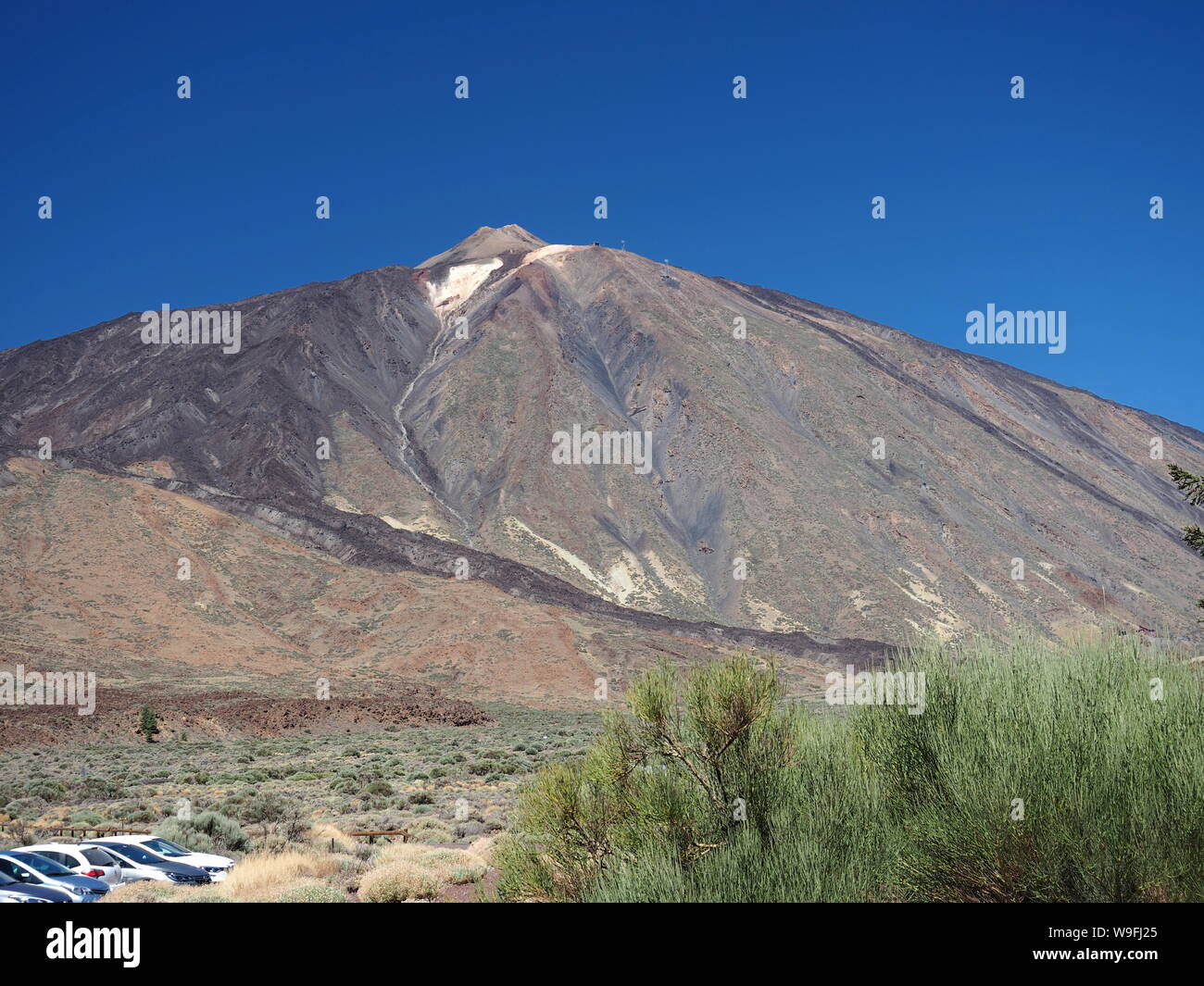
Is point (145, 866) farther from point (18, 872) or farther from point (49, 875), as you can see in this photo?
point (18, 872)

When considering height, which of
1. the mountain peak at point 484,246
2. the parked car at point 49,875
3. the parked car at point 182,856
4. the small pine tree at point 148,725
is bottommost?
the small pine tree at point 148,725

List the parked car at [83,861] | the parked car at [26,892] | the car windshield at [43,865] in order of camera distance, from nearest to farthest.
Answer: the parked car at [26,892] → the car windshield at [43,865] → the parked car at [83,861]

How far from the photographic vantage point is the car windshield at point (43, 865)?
13047mm

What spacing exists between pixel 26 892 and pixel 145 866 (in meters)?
2.87

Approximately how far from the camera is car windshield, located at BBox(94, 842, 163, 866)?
14.8 meters

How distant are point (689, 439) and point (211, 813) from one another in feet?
340

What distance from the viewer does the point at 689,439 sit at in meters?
121

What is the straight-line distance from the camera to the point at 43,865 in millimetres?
13258

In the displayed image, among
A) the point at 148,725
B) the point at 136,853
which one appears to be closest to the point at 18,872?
the point at 136,853

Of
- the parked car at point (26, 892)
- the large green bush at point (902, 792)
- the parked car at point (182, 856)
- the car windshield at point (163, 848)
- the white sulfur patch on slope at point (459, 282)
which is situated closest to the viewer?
the large green bush at point (902, 792)

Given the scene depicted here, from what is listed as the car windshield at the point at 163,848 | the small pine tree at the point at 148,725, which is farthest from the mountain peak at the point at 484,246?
the car windshield at the point at 163,848

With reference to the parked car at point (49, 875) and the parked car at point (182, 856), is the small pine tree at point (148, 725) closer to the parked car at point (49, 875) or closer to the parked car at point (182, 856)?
the parked car at point (182, 856)

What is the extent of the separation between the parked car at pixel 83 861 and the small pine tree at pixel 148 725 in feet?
102

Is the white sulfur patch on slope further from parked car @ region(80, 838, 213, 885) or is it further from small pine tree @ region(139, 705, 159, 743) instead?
parked car @ region(80, 838, 213, 885)
